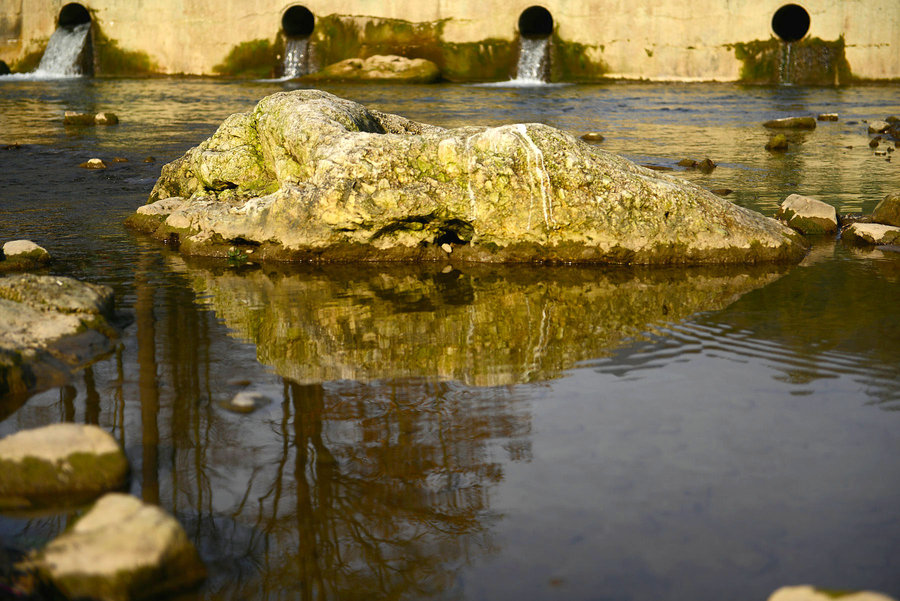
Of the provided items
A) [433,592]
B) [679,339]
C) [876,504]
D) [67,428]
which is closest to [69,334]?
[67,428]

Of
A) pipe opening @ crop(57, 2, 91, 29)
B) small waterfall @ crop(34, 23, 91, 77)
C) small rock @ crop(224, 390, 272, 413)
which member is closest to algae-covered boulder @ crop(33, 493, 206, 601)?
small rock @ crop(224, 390, 272, 413)

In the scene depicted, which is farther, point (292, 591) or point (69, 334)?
point (69, 334)

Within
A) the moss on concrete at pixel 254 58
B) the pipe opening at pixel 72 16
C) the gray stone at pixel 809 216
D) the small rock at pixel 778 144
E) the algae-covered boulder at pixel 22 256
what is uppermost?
the pipe opening at pixel 72 16

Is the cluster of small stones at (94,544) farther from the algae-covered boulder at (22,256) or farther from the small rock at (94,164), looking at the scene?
the small rock at (94,164)

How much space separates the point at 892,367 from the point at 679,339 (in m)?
1.15

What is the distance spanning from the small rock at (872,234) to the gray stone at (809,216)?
21 centimetres

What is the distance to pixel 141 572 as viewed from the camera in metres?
2.91

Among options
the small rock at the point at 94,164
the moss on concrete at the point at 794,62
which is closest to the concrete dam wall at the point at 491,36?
the moss on concrete at the point at 794,62

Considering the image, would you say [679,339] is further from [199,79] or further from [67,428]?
[199,79]

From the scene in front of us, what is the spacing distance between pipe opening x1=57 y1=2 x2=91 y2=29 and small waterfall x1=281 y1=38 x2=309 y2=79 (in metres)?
6.00

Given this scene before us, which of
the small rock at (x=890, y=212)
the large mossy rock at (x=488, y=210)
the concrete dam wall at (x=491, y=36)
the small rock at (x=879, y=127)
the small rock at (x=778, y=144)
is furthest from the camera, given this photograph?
the concrete dam wall at (x=491, y=36)

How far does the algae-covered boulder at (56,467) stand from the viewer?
3.56 meters

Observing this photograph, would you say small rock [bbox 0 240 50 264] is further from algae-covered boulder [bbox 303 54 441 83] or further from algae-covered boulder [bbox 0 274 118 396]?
algae-covered boulder [bbox 303 54 441 83]

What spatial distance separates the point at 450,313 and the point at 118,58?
21863mm
